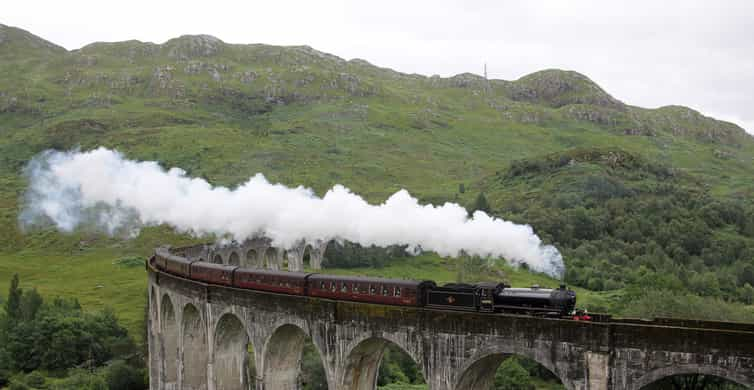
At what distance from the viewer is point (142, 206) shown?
98000mm

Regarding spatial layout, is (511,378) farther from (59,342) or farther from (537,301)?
(59,342)

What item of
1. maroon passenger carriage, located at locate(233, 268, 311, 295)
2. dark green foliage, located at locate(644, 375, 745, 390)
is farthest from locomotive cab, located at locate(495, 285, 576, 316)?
dark green foliage, located at locate(644, 375, 745, 390)

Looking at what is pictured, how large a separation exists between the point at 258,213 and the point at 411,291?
4648 centimetres

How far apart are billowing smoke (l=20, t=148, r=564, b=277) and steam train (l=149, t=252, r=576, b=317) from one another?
45.0 ft

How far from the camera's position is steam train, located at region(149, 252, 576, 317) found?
2816cm

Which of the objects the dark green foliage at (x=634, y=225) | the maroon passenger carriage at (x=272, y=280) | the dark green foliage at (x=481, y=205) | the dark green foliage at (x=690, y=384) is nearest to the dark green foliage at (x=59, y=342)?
the maroon passenger carriage at (x=272, y=280)

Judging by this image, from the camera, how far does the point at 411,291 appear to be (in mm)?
31547

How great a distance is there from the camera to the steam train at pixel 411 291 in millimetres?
28156

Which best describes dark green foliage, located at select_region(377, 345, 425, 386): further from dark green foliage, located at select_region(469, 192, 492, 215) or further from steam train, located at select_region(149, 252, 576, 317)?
dark green foliage, located at select_region(469, 192, 492, 215)

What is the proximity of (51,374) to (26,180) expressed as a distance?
103357mm

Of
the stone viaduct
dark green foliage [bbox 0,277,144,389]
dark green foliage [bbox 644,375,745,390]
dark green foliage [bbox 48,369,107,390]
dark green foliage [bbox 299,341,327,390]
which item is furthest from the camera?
dark green foliage [bbox 0,277,144,389]

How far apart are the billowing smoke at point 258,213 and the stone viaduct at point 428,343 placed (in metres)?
13.7

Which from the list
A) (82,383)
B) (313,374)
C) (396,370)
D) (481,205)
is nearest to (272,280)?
(313,374)

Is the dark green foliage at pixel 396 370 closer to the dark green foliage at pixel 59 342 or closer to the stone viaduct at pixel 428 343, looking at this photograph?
the stone viaduct at pixel 428 343
